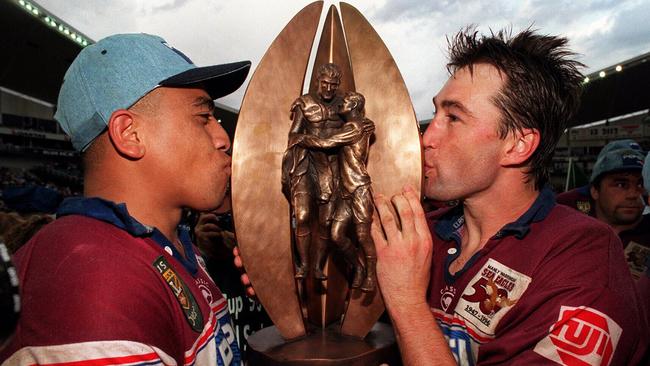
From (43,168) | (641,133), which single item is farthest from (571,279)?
(43,168)

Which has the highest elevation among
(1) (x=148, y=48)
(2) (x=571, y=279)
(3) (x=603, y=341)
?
(1) (x=148, y=48)

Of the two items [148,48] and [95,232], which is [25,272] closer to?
[95,232]

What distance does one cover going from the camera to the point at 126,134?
1679 millimetres

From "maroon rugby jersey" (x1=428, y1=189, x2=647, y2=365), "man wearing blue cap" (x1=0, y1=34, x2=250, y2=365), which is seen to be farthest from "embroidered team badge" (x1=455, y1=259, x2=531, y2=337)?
"man wearing blue cap" (x1=0, y1=34, x2=250, y2=365)

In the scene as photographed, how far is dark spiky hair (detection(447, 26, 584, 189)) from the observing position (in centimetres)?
207

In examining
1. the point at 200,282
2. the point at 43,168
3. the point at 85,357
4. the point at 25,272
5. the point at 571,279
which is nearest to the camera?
the point at 85,357

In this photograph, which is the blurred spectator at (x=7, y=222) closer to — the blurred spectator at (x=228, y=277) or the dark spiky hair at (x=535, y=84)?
the blurred spectator at (x=228, y=277)

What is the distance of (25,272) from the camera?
4.42ft

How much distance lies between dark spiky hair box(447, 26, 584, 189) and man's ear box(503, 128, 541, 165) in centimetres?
4

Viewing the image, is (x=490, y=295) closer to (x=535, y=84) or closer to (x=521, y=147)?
(x=521, y=147)

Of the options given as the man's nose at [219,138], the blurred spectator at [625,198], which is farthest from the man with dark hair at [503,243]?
the blurred spectator at [625,198]

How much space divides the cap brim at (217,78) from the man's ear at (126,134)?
0.17m

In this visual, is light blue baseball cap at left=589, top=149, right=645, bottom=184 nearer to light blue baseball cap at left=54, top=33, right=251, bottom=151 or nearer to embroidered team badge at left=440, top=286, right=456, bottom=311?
embroidered team badge at left=440, top=286, right=456, bottom=311

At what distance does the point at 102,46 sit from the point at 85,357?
1077 mm
